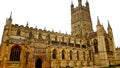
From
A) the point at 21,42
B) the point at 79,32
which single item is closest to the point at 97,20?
the point at 79,32

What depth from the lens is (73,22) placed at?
6556cm

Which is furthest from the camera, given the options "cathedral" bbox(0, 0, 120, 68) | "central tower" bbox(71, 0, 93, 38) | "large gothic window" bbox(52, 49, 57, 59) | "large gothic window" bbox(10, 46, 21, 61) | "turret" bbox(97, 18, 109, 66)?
"central tower" bbox(71, 0, 93, 38)

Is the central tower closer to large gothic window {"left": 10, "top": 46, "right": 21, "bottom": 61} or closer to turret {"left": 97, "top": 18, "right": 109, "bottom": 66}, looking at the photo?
turret {"left": 97, "top": 18, "right": 109, "bottom": 66}

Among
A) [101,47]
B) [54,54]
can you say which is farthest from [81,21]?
[54,54]

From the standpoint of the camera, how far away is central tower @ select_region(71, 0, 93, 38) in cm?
5984

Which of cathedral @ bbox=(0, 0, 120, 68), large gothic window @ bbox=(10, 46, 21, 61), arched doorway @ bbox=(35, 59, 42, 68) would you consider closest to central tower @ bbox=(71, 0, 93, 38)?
cathedral @ bbox=(0, 0, 120, 68)

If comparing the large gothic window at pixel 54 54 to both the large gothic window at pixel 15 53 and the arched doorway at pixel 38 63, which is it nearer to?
the arched doorway at pixel 38 63

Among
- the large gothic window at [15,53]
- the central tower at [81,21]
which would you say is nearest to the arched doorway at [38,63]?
the large gothic window at [15,53]

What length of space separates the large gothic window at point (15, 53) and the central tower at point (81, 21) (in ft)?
112

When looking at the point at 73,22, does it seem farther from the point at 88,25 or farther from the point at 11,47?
the point at 11,47

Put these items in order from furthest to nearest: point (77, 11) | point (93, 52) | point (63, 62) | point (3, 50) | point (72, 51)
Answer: point (77, 11) < point (93, 52) < point (72, 51) < point (63, 62) < point (3, 50)

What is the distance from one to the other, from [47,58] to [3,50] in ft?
39.1

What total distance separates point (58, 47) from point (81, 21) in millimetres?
26251

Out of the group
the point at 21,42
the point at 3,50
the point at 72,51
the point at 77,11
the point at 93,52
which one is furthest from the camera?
the point at 77,11
